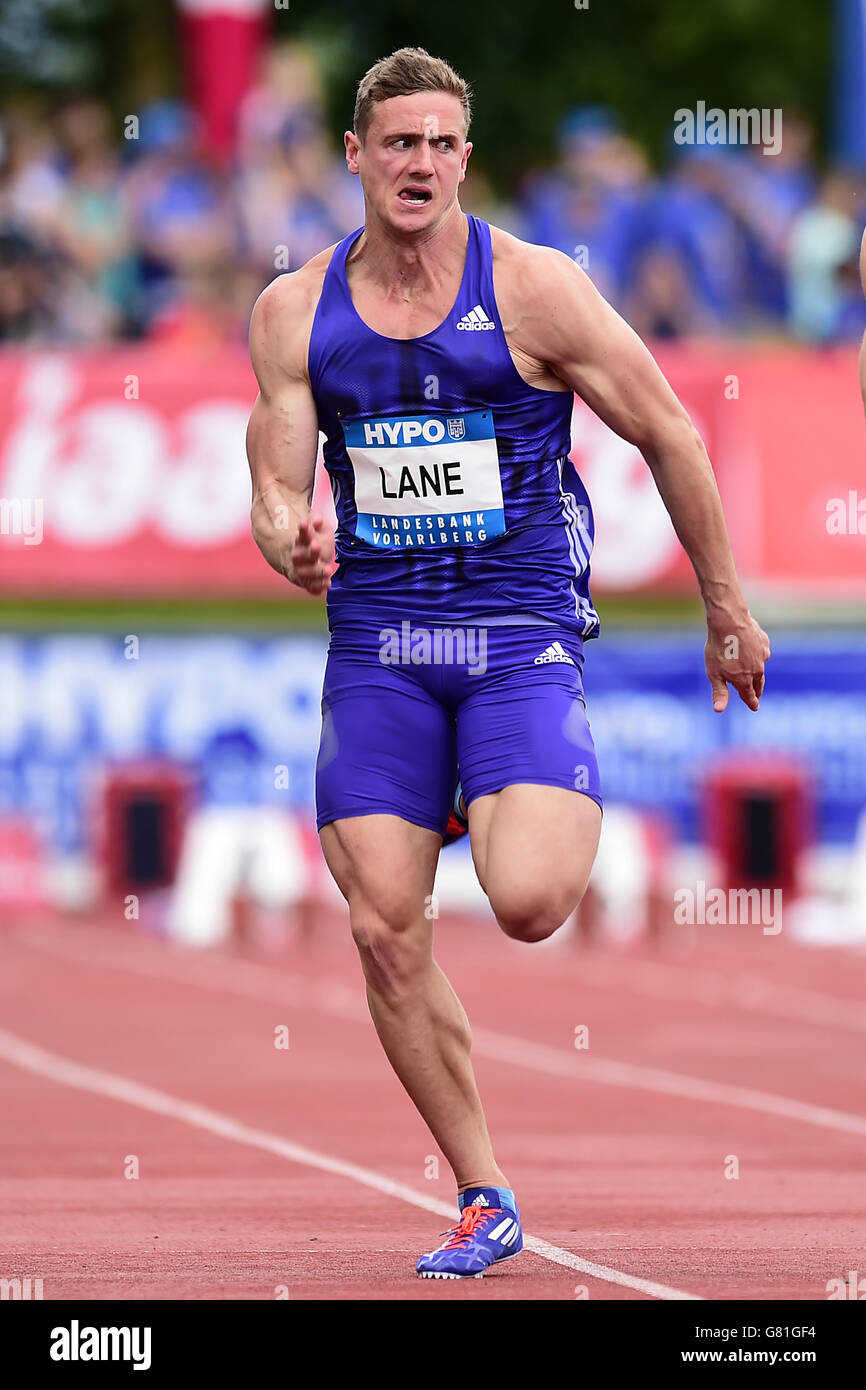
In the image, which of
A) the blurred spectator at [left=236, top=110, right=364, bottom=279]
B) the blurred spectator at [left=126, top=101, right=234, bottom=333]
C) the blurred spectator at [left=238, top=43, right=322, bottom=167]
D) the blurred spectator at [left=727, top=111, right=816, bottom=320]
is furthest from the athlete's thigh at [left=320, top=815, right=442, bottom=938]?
the blurred spectator at [left=238, top=43, right=322, bottom=167]

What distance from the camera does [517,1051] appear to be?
40.5 feet

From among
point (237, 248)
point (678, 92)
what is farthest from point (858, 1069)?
point (678, 92)

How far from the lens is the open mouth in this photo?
6266 mm

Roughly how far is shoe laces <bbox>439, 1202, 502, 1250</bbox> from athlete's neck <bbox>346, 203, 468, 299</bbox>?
2.18 metres

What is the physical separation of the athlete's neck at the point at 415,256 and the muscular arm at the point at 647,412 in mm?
185

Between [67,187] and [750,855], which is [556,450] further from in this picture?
[67,187]

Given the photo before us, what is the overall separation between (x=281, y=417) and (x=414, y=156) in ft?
2.26

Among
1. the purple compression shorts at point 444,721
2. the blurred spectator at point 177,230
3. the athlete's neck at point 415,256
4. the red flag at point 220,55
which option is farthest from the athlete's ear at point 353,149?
the red flag at point 220,55

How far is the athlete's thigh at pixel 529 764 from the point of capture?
6266mm

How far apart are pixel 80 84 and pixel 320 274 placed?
27948 millimetres

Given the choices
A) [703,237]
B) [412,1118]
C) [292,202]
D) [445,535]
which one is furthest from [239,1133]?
[703,237]

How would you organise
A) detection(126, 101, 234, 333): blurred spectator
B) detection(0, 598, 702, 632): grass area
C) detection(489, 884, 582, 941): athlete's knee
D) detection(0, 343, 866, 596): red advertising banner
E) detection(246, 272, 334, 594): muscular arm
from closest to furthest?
detection(489, 884, 582, 941): athlete's knee → detection(246, 272, 334, 594): muscular arm → detection(0, 343, 866, 596): red advertising banner → detection(0, 598, 702, 632): grass area → detection(126, 101, 234, 333): blurred spectator

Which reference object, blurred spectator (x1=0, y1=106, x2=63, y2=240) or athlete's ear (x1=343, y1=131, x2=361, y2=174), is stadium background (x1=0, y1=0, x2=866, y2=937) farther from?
athlete's ear (x1=343, y1=131, x2=361, y2=174)

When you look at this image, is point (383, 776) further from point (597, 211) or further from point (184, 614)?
point (597, 211)
